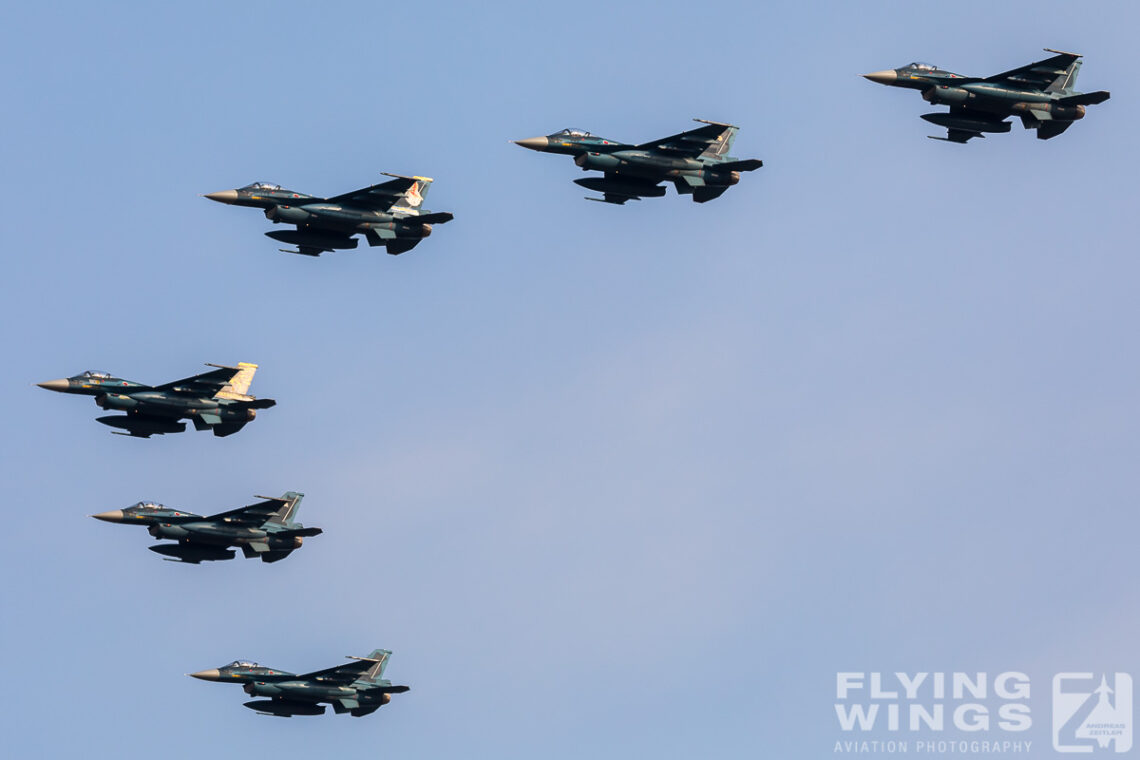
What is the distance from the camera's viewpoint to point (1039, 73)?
9075 centimetres

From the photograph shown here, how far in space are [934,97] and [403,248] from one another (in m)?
29.0

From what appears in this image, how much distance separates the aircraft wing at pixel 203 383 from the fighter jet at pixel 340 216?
837 cm

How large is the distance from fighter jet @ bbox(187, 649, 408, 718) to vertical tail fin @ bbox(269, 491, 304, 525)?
8.37m

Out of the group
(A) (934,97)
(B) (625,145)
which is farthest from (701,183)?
(A) (934,97)

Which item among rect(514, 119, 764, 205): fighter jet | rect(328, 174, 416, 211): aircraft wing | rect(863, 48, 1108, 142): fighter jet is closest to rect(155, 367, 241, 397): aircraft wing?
rect(328, 174, 416, 211): aircraft wing

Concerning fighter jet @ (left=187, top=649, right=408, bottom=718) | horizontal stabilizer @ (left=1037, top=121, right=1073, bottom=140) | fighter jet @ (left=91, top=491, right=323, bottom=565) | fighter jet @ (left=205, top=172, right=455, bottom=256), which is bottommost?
fighter jet @ (left=187, top=649, right=408, bottom=718)

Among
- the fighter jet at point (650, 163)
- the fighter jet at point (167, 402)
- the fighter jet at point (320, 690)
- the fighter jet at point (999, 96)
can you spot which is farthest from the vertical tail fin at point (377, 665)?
the fighter jet at point (999, 96)

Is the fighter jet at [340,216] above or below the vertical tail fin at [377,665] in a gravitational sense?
above

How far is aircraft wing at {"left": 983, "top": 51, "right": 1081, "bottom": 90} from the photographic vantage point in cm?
9031

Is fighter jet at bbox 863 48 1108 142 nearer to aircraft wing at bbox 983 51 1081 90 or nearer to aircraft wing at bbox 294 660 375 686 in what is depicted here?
aircraft wing at bbox 983 51 1081 90

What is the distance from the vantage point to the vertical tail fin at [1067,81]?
299 ft

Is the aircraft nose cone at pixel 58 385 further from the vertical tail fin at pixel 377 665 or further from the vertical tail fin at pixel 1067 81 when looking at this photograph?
the vertical tail fin at pixel 1067 81

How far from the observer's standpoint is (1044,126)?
90.8m

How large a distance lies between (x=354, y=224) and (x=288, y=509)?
55.7ft
